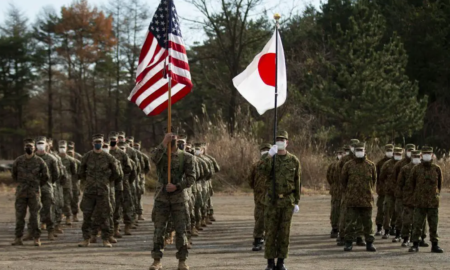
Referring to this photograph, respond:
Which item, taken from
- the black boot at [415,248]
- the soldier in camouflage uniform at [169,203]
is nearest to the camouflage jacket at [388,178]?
the black boot at [415,248]

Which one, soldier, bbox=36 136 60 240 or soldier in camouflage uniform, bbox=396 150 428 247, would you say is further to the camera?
soldier, bbox=36 136 60 240

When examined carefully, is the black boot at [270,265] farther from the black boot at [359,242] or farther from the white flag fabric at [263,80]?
the black boot at [359,242]

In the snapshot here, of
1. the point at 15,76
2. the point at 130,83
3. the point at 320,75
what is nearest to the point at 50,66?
the point at 15,76

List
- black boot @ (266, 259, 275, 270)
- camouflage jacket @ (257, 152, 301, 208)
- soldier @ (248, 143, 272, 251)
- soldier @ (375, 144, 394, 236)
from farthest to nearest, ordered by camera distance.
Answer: soldier @ (375, 144, 394, 236), soldier @ (248, 143, 272, 251), black boot @ (266, 259, 275, 270), camouflage jacket @ (257, 152, 301, 208)

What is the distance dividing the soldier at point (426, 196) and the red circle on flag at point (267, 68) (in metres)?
4.15

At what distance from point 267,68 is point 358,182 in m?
3.60

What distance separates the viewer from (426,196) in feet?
49.1

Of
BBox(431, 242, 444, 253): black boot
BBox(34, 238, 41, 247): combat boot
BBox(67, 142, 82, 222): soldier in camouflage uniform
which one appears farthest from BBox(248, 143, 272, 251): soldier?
BBox(67, 142, 82, 222): soldier in camouflage uniform

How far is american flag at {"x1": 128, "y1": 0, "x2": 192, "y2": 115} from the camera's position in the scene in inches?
499

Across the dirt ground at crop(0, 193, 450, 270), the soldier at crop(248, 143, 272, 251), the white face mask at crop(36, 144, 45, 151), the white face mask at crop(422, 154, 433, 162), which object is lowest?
the dirt ground at crop(0, 193, 450, 270)

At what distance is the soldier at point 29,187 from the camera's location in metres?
15.6

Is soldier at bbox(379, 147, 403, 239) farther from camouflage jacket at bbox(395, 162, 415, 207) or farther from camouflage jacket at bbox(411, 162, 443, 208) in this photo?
camouflage jacket at bbox(411, 162, 443, 208)

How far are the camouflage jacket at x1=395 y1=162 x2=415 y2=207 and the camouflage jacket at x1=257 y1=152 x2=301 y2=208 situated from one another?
13.7 feet

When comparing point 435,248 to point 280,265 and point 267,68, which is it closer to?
point 280,265
